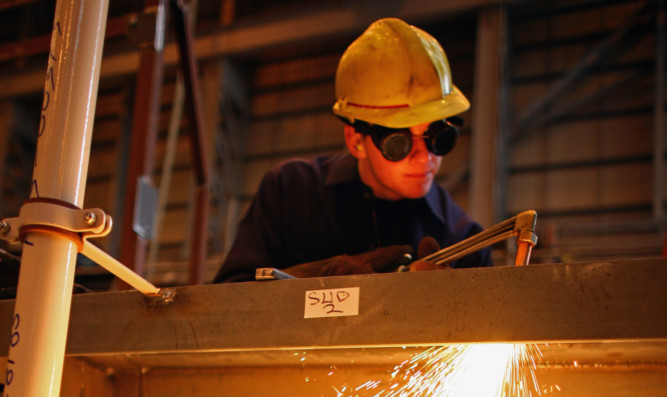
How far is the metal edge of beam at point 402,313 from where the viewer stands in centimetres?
113

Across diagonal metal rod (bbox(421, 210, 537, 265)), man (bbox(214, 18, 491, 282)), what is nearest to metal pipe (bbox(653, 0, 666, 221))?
man (bbox(214, 18, 491, 282))

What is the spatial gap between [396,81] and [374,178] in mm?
345

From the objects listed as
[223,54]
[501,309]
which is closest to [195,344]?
[501,309]

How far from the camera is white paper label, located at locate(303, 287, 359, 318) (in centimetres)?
126

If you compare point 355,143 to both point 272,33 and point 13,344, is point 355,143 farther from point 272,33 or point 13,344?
point 272,33

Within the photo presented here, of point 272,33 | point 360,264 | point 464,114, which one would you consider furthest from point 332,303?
point 272,33

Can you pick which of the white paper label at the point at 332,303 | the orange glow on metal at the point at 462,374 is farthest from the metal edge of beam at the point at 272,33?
the white paper label at the point at 332,303

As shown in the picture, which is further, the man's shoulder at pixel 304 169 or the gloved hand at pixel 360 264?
the man's shoulder at pixel 304 169

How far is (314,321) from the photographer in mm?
1276

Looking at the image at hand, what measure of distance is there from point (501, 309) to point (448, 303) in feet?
0.26

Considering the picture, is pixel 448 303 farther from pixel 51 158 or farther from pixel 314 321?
pixel 51 158

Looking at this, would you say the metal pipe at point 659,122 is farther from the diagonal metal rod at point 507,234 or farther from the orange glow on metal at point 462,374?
the orange glow on metal at point 462,374

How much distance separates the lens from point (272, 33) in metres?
9.86

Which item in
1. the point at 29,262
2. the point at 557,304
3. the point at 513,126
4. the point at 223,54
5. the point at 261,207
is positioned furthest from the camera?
the point at 223,54
